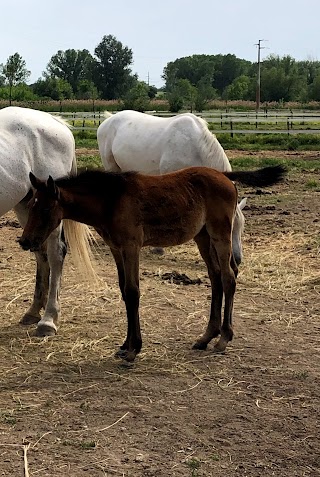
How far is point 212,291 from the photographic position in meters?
4.95

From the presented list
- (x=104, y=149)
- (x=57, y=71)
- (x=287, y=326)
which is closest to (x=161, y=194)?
(x=287, y=326)

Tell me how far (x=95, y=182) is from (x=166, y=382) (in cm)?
144

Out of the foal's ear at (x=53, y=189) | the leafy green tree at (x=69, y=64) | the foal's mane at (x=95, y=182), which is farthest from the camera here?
the leafy green tree at (x=69, y=64)

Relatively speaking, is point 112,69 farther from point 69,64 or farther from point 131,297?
point 131,297

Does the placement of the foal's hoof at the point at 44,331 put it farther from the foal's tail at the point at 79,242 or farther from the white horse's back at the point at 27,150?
the white horse's back at the point at 27,150

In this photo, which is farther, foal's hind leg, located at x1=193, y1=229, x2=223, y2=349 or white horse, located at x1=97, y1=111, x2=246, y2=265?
white horse, located at x1=97, y1=111, x2=246, y2=265

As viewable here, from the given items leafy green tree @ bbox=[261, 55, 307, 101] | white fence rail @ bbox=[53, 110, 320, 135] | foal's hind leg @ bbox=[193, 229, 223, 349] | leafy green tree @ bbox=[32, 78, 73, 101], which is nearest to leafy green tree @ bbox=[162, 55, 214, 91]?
leafy green tree @ bbox=[261, 55, 307, 101]

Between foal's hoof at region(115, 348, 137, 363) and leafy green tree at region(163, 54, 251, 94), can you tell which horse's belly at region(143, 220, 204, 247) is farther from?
leafy green tree at region(163, 54, 251, 94)

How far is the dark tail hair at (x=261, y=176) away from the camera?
16.2 feet

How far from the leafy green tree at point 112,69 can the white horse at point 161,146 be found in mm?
Answer: 56622

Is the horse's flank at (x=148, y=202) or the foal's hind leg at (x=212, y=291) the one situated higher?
the horse's flank at (x=148, y=202)

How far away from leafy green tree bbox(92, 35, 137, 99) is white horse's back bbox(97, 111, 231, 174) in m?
56.6

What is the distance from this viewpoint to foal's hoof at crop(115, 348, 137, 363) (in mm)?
4473

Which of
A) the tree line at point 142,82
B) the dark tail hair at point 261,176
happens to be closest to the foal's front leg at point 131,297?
the dark tail hair at point 261,176
